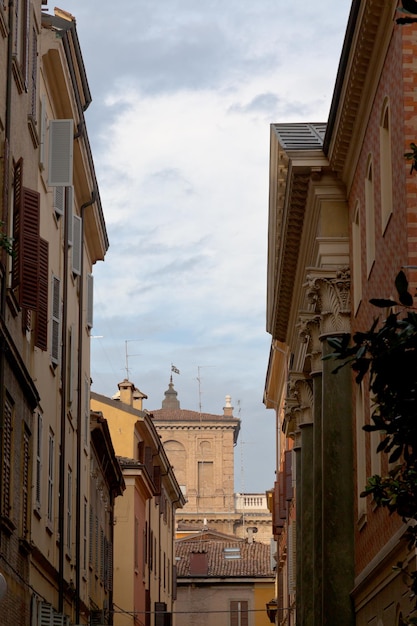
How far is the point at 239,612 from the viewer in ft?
237

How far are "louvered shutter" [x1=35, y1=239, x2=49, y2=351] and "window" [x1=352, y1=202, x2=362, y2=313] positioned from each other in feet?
16.5

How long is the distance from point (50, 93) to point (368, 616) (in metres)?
11.7

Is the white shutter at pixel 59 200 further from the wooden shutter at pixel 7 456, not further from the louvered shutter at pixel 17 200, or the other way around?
the wooden shutter at pixel 7 456

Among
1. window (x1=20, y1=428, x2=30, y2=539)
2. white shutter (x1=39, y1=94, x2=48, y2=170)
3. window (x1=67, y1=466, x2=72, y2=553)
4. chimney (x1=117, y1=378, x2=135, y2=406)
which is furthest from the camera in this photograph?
chimney (x1=117, y1=378, x2=135, y2=406)

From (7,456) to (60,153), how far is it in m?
8.52

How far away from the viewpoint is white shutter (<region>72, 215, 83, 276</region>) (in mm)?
30502

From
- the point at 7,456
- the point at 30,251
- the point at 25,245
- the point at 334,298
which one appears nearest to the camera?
the point at 7,456

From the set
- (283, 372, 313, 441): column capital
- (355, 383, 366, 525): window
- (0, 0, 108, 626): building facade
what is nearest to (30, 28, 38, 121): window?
(0, 0, 108, 626): building facade

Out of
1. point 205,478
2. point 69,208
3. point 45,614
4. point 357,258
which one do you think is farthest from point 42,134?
point 205,478

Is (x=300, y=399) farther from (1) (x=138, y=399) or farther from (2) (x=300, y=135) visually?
(1) (x=138, y=399)

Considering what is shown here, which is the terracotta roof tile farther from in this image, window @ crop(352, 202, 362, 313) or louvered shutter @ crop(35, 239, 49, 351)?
louvered shutter @ crop(35, 239, 49, 351)

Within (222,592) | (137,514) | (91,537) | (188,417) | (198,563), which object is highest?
(188,417)

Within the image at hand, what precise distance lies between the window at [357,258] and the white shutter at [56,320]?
6077 mm

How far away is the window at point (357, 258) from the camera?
23.0m
